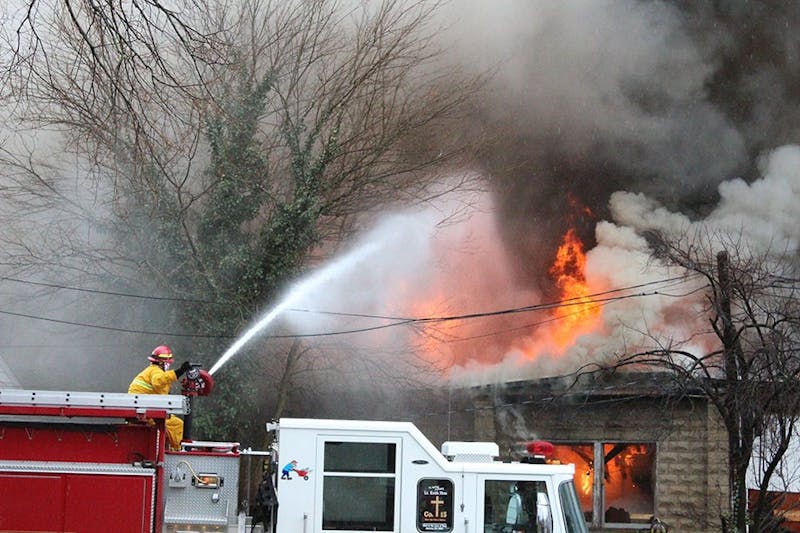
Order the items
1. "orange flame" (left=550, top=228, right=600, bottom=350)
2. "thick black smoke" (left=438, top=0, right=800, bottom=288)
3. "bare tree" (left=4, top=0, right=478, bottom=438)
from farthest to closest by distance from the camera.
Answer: "thick black smoke" (left=438, top=0, right=800, bottom=288) → "orange flame" (left=550, top=228, right=600, bottom=350) → "bare tree" (left=4, top=0, right=478, bottom=438)

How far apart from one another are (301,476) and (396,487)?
0.76 metres

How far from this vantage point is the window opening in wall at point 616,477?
19.8m

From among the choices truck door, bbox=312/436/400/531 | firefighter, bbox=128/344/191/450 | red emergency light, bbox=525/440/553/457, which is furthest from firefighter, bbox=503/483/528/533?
firefighter, bbox=128/344/191/450

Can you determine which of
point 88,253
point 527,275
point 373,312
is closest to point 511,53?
point 527,275

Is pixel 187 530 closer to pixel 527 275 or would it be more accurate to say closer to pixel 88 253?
pixel 88 253

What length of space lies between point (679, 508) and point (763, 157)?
579 inches

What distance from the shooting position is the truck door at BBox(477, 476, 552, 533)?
827 centimetres

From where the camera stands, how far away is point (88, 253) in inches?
856

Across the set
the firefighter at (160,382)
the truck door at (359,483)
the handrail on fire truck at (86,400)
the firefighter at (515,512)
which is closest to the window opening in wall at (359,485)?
the truck door at (359,483)

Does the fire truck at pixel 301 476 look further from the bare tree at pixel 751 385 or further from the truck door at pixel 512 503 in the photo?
the bare tree at pixel 751 385

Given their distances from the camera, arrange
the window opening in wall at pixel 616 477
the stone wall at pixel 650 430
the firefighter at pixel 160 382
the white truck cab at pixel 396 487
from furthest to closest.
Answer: the window opening in wall at pixel 616 477 < the stone wall at pixel 650 430 < the firefighter at pixel 160 382 < the white truck cab at pixel 396 487

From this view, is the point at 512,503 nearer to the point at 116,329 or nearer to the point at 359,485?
the point at 359,485

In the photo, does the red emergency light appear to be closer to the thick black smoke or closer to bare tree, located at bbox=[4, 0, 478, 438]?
bare tree, located at bbox=[4, 0, 478, 438]

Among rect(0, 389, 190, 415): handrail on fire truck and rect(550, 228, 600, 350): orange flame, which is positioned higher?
rect(550, 228, 600, 350): orange flame
